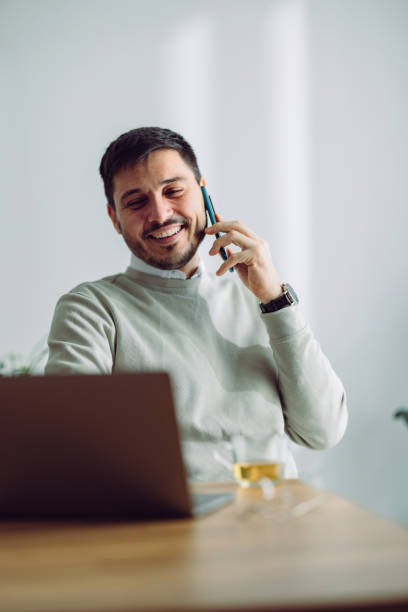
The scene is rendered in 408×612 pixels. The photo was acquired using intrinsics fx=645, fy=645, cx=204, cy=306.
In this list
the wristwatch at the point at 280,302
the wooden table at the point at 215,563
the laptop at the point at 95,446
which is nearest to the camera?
the wooden table at the point at 215,563

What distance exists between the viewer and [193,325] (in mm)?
1618

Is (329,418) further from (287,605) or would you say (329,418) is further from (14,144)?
(14,144)

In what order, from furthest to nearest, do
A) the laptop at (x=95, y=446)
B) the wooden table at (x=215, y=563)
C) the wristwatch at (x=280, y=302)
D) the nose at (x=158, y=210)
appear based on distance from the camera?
the nose at (x=158, y=210), the wristwatch at (x=280, y=302), the laptop at (x=95, y=446), the wooden table at (x=215, y=563)

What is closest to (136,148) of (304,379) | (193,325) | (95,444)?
(193,325)

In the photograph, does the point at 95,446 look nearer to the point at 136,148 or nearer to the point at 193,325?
the point at 193,325

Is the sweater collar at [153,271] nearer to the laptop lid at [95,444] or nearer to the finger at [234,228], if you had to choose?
the finger at [234,228]

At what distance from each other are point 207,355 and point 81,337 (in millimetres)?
304

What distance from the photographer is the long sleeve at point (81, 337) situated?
1.39 m

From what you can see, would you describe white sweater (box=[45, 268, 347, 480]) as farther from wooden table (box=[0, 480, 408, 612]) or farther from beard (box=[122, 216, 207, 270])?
wooden table (box=[0, 480, 408, 612])

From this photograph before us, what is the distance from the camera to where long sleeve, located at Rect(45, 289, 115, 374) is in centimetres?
139

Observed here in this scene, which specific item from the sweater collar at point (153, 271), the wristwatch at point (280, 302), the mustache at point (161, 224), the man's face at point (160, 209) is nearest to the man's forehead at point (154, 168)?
the man's face at point (160, 209)

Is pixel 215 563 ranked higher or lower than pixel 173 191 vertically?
lower

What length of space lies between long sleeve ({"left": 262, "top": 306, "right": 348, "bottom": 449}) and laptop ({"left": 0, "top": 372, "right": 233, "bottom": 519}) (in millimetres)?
734

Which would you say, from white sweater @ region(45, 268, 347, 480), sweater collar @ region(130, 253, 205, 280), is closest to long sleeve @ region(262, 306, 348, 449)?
white sweater @ region(45, 268, 347, 480)
